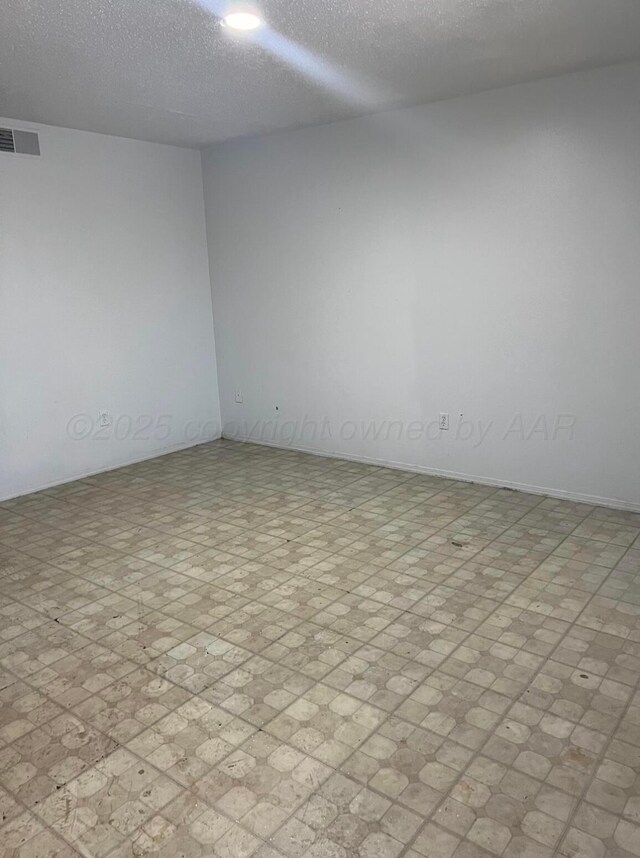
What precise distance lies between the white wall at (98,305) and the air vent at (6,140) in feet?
0.19

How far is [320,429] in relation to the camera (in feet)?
16.5

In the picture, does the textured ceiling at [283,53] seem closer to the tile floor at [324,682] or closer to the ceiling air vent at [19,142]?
the ceiling air vent at [19,142]

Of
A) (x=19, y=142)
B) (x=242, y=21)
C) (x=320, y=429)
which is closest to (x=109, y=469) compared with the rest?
(x=320, y=429)

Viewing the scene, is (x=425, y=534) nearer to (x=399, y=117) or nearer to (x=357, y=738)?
(x=357, y=738)

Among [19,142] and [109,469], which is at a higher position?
[19,142]

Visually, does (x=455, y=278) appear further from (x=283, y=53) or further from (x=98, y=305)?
Answer: (x=98, y=305)

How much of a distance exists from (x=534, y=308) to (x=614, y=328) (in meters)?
0.46

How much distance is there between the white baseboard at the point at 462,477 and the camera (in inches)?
148

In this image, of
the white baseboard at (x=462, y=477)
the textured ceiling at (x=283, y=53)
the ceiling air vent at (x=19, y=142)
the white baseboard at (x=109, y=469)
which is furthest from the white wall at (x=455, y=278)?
the ceiling air vent at (x=19, y=142)

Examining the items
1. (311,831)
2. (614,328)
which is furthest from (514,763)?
(614,328)

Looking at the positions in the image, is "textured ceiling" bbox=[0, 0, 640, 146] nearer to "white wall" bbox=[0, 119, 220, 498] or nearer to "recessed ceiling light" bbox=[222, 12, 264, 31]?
"recessed ceiling light" bbox=[222, 12, 264, 31]

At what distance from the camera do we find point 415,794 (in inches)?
70.3

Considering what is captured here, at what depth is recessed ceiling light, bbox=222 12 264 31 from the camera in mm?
2486

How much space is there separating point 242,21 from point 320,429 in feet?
9.70
